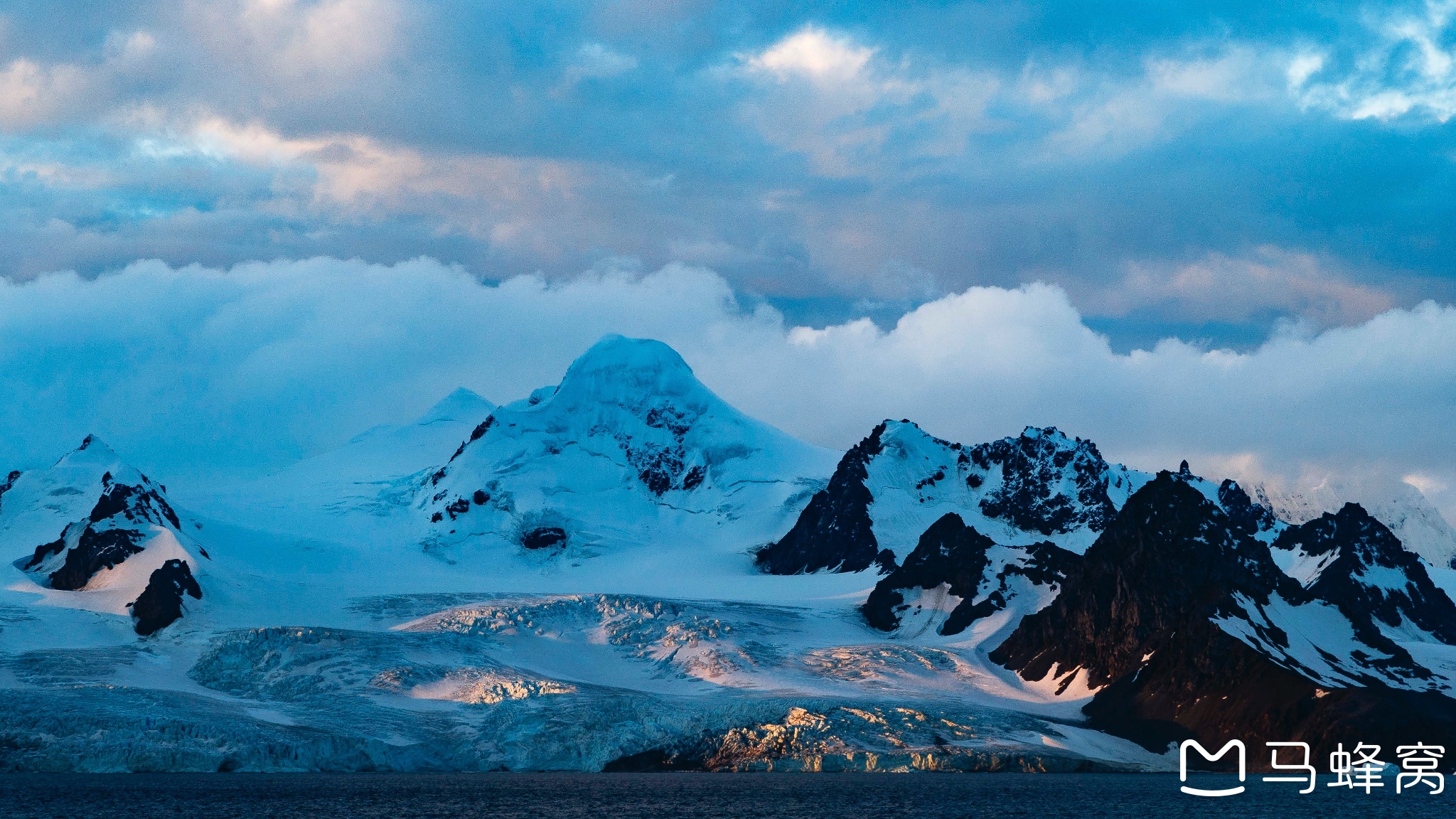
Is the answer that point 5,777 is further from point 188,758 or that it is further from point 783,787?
point 783,787

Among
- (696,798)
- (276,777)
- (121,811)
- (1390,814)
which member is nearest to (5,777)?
(276,777)

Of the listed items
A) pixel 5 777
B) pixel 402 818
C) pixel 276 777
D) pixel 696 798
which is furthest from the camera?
pixel 276 777

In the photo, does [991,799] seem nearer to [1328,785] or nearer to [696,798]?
[696,798]

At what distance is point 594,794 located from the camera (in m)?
166

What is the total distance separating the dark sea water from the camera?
145250 mm

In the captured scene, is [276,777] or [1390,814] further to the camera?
[276,777]

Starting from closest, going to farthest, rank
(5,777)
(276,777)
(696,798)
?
1. (696,798)
2. (5,777)
3. (276,777)

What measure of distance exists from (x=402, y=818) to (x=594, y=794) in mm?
30757

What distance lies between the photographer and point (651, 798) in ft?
539

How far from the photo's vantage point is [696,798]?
6388 inches

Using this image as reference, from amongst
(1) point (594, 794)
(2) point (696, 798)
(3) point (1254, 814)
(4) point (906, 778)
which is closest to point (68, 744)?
(1) point (594, 794)

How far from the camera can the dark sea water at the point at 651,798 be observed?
14525cm

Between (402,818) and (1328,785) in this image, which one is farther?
(1328,785)

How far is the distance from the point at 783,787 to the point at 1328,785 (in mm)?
64259
